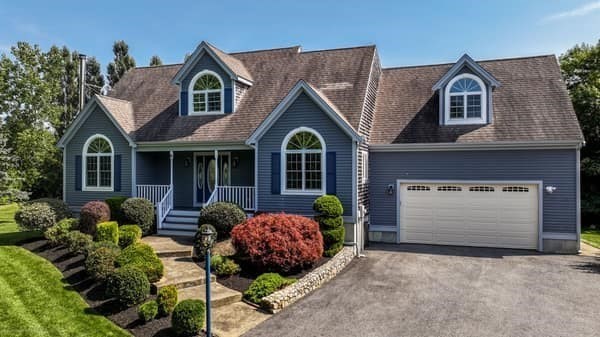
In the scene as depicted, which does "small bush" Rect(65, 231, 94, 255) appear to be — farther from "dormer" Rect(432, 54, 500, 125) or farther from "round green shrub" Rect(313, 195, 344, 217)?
"dormer" Rect(432, 54, 500, 125)

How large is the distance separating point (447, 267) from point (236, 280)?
6.04 metres

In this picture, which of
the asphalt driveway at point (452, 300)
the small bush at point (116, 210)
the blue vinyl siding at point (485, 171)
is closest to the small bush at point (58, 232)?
the small bush at point (116, 210)

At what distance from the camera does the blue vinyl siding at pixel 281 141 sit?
12.7 m

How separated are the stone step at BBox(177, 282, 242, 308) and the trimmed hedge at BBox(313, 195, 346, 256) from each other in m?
3.67

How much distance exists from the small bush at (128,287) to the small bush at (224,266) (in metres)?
2.02

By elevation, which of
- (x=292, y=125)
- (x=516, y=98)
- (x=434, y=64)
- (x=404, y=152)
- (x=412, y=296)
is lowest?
(x=412, y=296)

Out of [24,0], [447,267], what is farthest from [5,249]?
[447,267]

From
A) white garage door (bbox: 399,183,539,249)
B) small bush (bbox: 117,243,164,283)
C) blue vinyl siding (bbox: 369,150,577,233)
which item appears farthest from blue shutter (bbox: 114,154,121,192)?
white garage door (bbox: 399,183,539,249)

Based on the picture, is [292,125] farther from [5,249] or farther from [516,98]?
[5,249]

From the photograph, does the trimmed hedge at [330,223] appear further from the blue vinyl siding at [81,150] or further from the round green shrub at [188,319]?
the blue vinyl siding at [81,150]

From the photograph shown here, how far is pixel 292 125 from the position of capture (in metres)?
13.4

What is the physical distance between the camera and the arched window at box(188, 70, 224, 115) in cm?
1620

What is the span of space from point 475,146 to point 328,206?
592 cm

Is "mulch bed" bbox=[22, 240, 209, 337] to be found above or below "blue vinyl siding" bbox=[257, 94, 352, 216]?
below
